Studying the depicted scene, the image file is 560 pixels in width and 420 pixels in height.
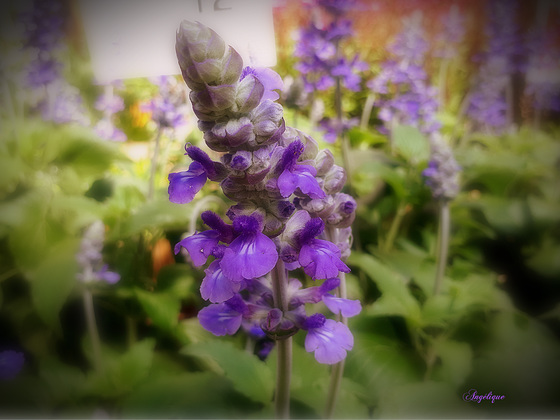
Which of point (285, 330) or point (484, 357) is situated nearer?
point (285, 330)

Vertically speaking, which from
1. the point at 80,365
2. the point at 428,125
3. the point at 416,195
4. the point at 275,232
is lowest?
the point at 80,365

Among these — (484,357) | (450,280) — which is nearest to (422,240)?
(450,280)

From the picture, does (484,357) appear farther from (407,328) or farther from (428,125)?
(428,125)

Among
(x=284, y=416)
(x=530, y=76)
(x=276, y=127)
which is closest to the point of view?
(x=276, y=127)

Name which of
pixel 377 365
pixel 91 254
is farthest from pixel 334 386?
pixel 91 254

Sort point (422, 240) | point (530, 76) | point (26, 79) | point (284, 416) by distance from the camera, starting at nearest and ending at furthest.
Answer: point (284, 416) → point (422, 240) → point (26, 79) → point (530, 76)

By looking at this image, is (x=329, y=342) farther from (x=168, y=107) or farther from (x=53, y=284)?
(x=168, y=107)
